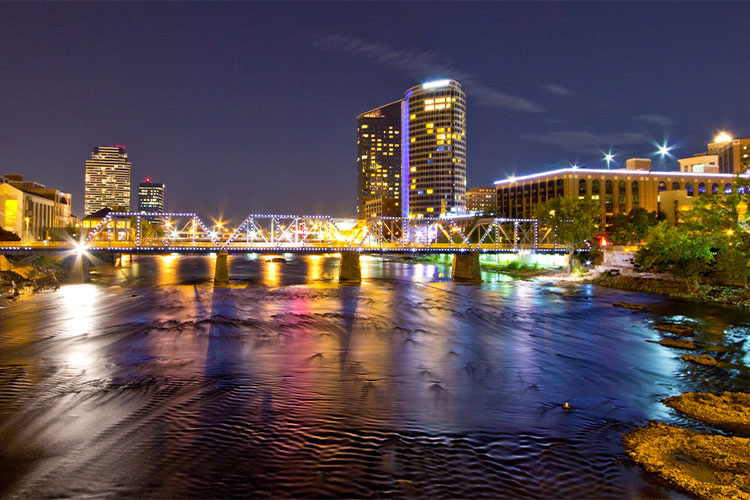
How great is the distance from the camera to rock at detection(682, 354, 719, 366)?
22.1 metres

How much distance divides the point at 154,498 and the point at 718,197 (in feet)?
172

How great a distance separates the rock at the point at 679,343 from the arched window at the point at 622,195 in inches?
4611

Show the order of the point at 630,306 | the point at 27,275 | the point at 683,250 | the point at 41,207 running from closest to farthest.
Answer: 1. the point at 630,306
2. the point at 683,250
3. the point at 27,275
4. the point at 41,207

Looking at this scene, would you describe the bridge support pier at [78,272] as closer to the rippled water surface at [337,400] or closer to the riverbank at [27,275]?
the riverbank at [27,275]

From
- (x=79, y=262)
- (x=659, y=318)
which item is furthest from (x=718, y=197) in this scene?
(x=79, y=262)

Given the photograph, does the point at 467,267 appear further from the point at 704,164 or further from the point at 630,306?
the point at 704,164

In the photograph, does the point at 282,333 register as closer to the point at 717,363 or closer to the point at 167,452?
the point at 167,452

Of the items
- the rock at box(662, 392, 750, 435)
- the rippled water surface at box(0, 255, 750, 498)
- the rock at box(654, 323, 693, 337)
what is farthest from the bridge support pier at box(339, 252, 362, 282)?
the rock at box(662, 392, 750, 435)

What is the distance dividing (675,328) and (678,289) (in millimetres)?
22373

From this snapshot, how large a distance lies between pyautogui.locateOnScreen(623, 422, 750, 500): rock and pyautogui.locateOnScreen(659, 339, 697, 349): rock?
1458 cm

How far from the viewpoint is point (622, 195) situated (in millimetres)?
132375

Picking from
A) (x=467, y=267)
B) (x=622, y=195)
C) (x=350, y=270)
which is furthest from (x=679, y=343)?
(x=622, y=195)

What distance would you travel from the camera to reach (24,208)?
9412 centimetres

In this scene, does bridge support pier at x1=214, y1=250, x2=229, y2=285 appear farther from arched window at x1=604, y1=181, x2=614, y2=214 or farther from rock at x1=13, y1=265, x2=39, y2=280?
arched window at x1=604, y1=181, x2=614, y2=214
